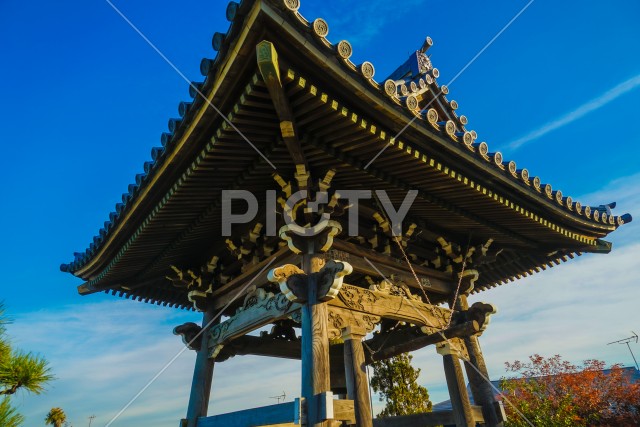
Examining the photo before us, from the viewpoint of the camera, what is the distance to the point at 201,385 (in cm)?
684

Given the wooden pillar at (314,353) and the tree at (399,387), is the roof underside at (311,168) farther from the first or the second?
the tree at (399,387)

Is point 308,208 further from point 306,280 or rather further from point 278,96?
point 278,96

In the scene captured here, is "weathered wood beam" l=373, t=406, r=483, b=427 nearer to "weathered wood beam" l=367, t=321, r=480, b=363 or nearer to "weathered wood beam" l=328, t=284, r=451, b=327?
"weathered wood beam" l=367, t=321, r=480, b=363

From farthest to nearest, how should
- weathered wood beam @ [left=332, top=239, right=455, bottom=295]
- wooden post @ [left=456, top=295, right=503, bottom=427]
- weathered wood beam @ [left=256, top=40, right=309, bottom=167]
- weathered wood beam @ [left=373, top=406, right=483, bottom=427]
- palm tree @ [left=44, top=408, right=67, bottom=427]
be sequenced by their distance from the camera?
palm tree @ [left=44, top=408, right=67, bottom=427] < wooden post @ [left=456, top=295, right=503, bottom=427] < weathered wood beam @ [left=332, top=239, right=455, bottom=295] < weathered wood beam @ [left=373, top=406, right=483, bottom=427] < weathered wood beam @ [left=256, top=40, right=309, bottom=167]

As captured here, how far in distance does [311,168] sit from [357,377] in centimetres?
291

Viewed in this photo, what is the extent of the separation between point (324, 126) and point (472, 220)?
3.53m

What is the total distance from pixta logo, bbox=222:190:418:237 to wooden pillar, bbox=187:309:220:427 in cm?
228

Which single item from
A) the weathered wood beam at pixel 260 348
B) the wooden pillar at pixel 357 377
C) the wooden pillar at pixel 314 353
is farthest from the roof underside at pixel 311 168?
the wooden pillar at pixel 357 377

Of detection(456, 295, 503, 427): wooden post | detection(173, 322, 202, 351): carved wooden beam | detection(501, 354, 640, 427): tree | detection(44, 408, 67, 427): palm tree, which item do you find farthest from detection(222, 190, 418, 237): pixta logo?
detection(44, 408, 67, 427): palm tree

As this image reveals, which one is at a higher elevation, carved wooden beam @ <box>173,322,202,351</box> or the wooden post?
carved wooden beam @ <box>173,322,202,351</box>

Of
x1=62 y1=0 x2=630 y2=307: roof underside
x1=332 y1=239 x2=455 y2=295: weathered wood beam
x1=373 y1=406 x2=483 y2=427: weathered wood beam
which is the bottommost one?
x1=373 y1=406 x2=483 y2=427: weathered wood beam

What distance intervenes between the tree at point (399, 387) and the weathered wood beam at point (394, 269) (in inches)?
330

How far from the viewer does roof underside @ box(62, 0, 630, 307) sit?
12.3 ft

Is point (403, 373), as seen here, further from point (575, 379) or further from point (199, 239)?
point (199, 239)
